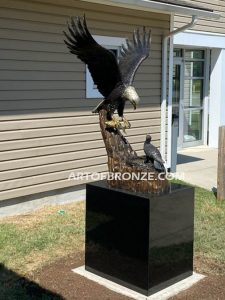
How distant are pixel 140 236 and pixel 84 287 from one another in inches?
29.7

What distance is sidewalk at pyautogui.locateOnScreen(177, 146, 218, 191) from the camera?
9062mm

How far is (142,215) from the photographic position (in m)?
4.28

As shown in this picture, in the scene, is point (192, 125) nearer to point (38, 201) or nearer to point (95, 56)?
point (38, 201)

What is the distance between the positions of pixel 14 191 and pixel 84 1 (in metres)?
3.05

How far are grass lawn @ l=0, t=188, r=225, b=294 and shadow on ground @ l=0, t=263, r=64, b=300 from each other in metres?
0.07

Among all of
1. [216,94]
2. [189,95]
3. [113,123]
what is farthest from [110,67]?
[216,94]

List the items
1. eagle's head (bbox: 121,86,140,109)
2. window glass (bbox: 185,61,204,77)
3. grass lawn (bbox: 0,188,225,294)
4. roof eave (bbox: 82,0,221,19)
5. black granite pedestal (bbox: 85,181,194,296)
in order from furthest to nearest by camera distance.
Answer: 1. window glass (bbox: 185,61,204,77)
2. roof eave (bbox: 82,0,221,19)
3. grass lawn (bbox: 0,188,225,294)
4. eagle's head (bbox: 121,86,140,109)
5. black granite pedestal (bbox: 85,181,194,296)

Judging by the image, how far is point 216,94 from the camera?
41.8 ft

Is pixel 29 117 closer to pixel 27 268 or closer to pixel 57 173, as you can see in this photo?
pixel 57 173

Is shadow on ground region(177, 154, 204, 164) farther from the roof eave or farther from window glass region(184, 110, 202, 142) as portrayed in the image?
the roof eave

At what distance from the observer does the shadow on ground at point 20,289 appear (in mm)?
4238

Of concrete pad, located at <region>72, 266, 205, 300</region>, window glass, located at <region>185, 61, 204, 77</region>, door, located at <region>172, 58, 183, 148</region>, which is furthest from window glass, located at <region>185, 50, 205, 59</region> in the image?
concrete pad, located at <region>72, 266, 205, 300</region>

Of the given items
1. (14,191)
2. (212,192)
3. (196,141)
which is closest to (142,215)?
(14,191)

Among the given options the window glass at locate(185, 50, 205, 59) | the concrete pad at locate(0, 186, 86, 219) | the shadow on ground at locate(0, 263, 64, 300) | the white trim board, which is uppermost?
the white trim board
